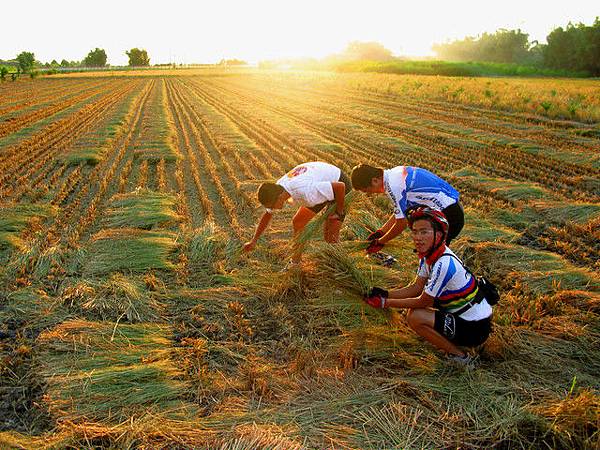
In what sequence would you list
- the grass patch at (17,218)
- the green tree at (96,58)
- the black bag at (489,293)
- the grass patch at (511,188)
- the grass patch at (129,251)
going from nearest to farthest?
the black bag at (489,293), the grass patch at (129,251), the grass patch at (17,218), the grass patch at (511,188), the green tree at (96,58)

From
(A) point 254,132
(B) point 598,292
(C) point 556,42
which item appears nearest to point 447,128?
(A) point 254,132

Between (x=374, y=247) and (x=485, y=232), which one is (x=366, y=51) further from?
(x=374, y=247)

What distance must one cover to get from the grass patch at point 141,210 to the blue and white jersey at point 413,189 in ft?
10.8

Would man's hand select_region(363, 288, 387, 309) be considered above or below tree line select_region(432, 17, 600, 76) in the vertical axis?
below

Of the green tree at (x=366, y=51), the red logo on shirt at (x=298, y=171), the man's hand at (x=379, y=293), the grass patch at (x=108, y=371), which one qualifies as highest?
the green tree at (x=366, y=51)

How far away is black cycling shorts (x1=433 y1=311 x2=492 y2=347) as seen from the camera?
298cm

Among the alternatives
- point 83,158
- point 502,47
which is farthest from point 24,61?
point 502,47

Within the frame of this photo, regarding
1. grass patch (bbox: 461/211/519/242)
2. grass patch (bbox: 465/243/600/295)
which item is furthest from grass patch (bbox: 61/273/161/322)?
grass patch (bbox: 461/211/519/242)

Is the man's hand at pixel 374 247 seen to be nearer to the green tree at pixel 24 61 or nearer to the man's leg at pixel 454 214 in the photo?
the man's leg at pixel 454 214

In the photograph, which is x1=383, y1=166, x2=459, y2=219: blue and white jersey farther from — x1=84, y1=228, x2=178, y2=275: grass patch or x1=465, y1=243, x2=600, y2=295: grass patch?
x1=84, y1=228, x2=178, y2=275: grass patch

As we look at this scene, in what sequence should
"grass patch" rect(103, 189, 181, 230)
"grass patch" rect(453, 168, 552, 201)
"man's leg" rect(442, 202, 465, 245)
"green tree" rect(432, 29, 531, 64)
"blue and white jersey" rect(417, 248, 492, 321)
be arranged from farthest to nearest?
"green tree" rect(432, 29, 531, 64)
"grass patch" rect(453, 168, 552, 201)
"grass patch" rect(103, 189, 181, 230)
"man's leg" rect(442, 202, 465, 245)
"blue and white jersey" rect(417, 248, 492, 321)

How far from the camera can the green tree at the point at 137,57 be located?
3606 inches

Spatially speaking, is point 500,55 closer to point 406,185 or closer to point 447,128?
point 447,128

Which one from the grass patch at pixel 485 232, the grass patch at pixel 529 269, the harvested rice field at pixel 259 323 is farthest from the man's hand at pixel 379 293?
the grass patch at pixel 485 232
